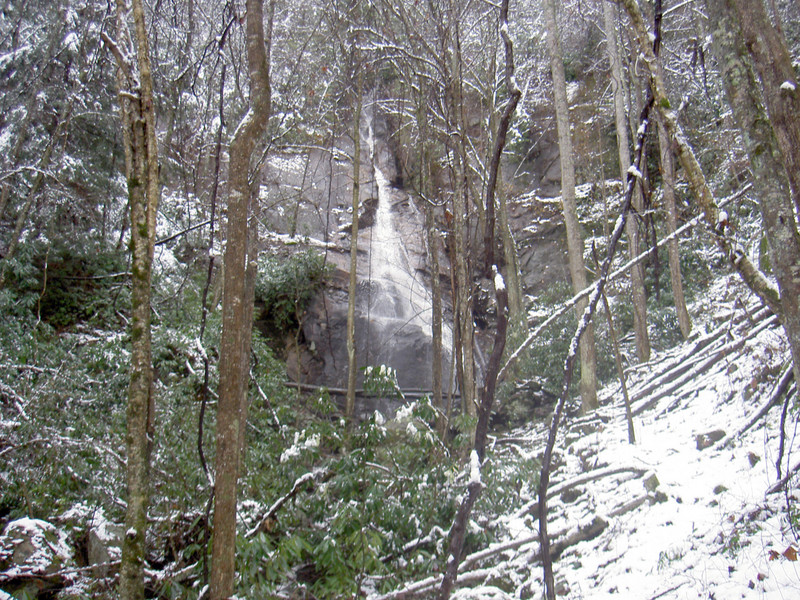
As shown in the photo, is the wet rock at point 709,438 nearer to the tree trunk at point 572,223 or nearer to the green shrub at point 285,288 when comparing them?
the tree trunk at point 572,223

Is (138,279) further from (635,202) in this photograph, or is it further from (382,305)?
(635,202)

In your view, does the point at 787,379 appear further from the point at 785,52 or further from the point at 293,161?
the point at 293,161

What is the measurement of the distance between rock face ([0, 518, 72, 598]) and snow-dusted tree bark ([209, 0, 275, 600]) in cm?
274

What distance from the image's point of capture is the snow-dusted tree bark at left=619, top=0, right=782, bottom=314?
2.88m

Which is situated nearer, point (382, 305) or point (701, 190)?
point (701, 190)

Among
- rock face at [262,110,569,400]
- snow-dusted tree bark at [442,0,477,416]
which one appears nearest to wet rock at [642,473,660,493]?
snow-dusted tree bark at [442,0,477,416]

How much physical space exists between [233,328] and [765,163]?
3.06 metres

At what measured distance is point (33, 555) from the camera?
17.0ft

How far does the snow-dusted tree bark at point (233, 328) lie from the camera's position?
3.27m

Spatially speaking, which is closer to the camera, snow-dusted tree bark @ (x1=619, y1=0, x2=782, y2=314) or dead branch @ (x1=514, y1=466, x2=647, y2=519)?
snow-dusted tree bark @ (x1=619, y1=0, x2=782, y2=314)

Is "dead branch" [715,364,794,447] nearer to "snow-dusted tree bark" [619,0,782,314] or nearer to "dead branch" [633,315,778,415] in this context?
"dead branch" [633,315,778,415]

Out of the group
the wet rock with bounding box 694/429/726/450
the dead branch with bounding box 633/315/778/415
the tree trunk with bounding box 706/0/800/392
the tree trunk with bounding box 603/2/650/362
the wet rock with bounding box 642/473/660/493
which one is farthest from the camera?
the tree trunk with bounding box 603/2/650/362

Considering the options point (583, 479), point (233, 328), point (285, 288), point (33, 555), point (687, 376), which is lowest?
point (33, 555)

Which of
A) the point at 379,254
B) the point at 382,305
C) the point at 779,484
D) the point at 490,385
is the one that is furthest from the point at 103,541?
the point at 379,254
